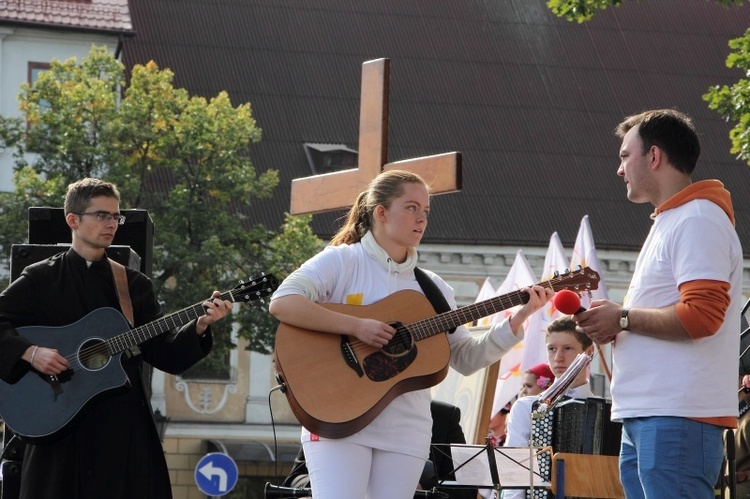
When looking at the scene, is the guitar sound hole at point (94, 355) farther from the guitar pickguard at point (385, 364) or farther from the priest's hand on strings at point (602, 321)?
the priest's hand on strings at point (602, 321)

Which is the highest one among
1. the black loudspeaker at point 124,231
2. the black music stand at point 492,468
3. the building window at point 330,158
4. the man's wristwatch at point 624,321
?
the building window at point 330,158

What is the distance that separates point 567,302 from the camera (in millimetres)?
5617

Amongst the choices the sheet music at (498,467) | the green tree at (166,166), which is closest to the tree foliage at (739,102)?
the sheet music at (498,467)

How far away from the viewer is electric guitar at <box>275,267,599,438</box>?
19.6ft

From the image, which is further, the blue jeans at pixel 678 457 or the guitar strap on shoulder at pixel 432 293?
the guitar strap on shoulder at pixel 432 293

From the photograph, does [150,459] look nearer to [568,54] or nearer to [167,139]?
[167,139]

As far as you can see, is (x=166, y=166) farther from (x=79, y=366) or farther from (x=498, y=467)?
(x=79, y=366)

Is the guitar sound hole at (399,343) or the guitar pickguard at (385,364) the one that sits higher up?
the guitar sound hole at (399,343)

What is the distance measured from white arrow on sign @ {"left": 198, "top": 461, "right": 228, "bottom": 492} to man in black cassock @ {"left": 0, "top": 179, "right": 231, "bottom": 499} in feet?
52.2

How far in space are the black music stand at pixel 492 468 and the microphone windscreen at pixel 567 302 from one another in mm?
1879

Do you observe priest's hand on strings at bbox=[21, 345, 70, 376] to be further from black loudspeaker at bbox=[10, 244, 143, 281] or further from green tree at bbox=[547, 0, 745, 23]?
green tree at bbox=[547, 0, 745, 23]

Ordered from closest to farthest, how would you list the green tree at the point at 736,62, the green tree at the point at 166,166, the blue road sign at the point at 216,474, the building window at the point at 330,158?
the green tree at the point at 736,62 → the blue road sign at the point at 216,474 → the green tree at the point at 166,166 → the building window at the point at 330,158

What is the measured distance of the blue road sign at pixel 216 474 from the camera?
22.6 metres

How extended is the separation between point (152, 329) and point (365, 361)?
1.26 meters
